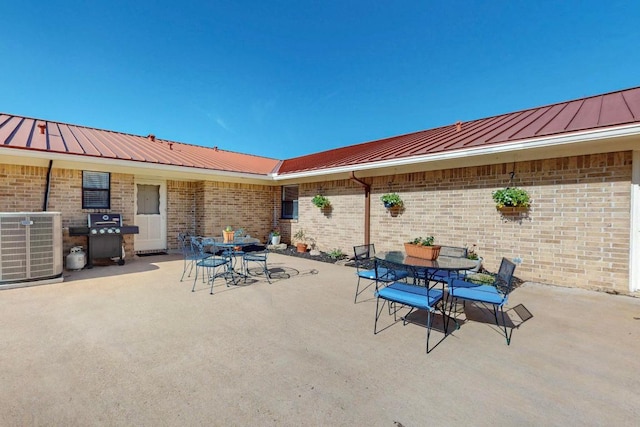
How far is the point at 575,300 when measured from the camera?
15.5ft

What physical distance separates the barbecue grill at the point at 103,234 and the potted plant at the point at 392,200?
22.6 feet

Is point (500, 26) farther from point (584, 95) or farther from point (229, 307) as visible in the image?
point (229, 307)

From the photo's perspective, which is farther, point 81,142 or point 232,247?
point 81,142

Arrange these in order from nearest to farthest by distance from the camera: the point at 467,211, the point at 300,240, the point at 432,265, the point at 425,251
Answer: the point at 432,265
the point at 425,251
the point at 467,211
the point at 300,240

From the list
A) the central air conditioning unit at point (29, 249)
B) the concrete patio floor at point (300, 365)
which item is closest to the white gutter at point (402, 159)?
the central air conditioning unit at point (29, 249)

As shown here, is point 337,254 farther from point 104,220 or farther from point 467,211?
point 104,220

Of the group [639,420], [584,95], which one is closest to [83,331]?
[639,420]

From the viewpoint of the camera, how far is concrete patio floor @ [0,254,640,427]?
2092 mm

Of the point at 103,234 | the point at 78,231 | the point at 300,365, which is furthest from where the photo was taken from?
the point at 103,234

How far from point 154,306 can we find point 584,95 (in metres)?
11.2

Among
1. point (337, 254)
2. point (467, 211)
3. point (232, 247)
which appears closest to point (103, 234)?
point (232, 247)

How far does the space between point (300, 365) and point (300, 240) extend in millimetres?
7974

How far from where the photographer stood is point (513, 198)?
230 inches

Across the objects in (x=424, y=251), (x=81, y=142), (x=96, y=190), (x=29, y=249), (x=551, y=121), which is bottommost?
(x=29, y=249)
